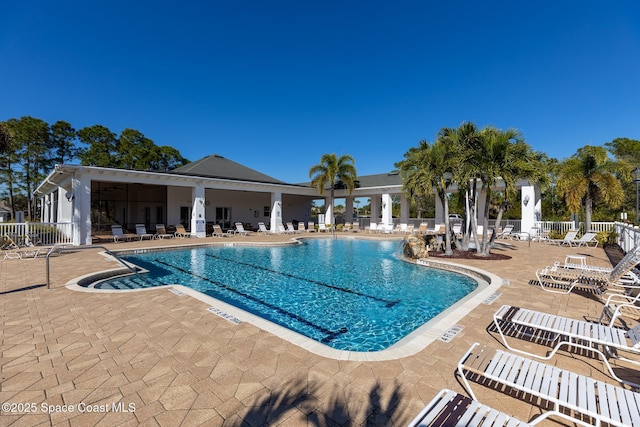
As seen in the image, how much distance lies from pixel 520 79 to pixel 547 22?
406 centimetres

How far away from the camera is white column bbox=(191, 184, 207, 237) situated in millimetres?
19016

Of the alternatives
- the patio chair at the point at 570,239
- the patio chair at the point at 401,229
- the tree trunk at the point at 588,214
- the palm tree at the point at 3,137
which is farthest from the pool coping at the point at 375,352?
the patio chair at the point at 401,229

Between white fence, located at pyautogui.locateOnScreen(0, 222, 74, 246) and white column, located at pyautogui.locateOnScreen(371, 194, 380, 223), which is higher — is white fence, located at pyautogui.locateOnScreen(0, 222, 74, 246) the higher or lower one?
the lower one

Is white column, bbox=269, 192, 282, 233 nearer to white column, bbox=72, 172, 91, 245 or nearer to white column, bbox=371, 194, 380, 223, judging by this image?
white column, bbox=371, 194, 380, 223

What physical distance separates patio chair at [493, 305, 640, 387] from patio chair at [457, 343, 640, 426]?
0.67m

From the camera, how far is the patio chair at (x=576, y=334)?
119 inches

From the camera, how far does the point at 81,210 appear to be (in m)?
14.4

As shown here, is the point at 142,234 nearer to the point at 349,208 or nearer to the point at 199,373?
the point at 199,373

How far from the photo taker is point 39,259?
33.0ft

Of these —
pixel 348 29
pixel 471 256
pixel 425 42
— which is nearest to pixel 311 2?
pixel 348 29

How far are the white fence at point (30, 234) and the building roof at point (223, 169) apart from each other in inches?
332

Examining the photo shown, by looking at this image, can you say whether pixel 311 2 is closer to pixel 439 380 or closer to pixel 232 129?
pixel 232 129

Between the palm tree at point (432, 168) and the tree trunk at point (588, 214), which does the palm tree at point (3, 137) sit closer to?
the palm tree at point (432, 168)

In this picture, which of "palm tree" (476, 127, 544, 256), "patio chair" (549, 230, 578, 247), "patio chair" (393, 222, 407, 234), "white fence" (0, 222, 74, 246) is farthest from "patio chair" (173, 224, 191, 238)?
"patio chair" (549, 230, 578, 247)
